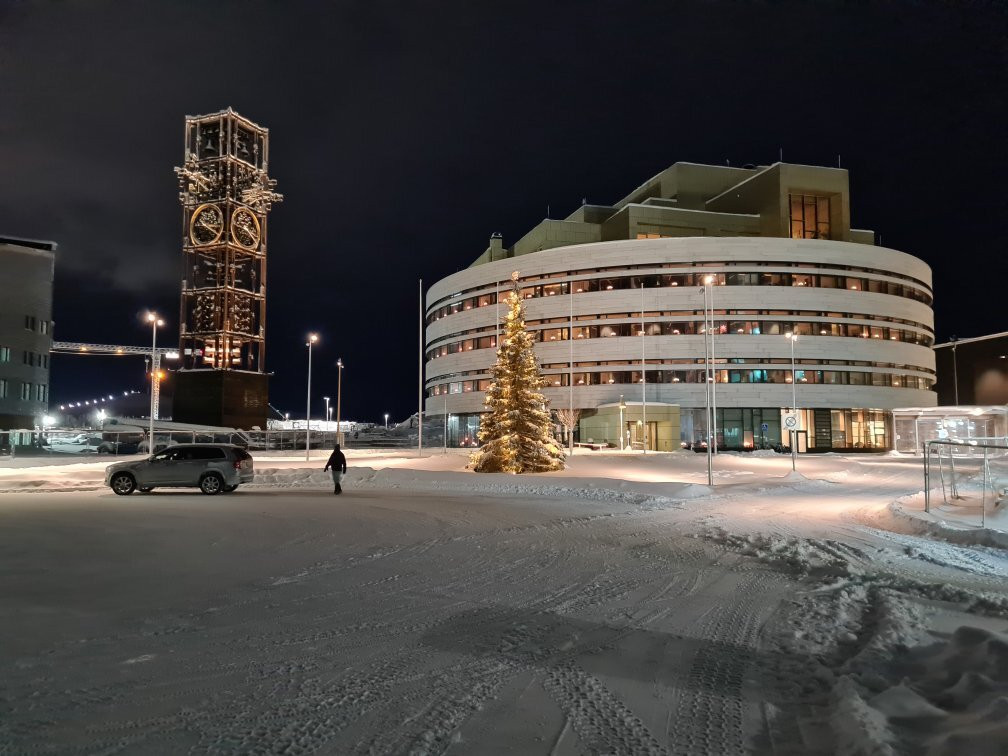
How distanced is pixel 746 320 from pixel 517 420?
167ft

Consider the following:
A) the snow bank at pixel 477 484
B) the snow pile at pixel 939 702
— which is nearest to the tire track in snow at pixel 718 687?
the snow pile at pixel 939 702

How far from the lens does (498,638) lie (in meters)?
6.57

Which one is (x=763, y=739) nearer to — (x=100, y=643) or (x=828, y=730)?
(x=828, y=730)

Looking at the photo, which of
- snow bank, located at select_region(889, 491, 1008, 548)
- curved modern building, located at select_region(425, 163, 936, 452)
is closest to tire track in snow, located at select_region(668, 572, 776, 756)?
snow bank, located at select_region(889, 491, 1008, 548)

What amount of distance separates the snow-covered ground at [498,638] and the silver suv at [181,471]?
7626 mm

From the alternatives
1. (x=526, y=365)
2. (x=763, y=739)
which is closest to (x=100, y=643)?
(x=763, y=739)

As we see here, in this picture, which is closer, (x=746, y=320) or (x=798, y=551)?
(x=798, y=551)

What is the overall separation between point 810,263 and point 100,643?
8065 centimetres

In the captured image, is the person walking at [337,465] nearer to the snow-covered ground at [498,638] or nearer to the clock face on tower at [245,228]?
the snow-covered ground at [498,638]

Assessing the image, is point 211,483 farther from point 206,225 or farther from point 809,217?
point 809,217

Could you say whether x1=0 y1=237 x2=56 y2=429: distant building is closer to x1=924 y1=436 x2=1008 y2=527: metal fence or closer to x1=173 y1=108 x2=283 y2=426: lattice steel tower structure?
x1=173 y1=108 x2=283 y2=426: lattice steel tower structure

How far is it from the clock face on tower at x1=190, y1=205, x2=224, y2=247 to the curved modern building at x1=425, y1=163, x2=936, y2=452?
32.3 m

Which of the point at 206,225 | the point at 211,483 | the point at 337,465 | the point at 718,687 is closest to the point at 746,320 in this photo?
the point at 206,225

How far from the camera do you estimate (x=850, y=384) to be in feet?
246
